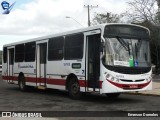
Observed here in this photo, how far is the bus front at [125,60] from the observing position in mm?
15523

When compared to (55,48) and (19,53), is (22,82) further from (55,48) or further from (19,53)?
(55,48)

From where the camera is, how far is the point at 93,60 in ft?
53.7

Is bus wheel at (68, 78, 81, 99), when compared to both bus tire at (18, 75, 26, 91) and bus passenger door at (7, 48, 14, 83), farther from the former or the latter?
bus passenger door at (7, 48, 14, 83)

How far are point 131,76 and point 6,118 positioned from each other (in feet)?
19.9

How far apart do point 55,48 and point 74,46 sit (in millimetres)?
2091

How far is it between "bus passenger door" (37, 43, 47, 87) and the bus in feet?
2.69

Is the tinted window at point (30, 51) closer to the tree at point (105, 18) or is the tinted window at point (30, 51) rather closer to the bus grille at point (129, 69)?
the bus grille at point (129, 69)

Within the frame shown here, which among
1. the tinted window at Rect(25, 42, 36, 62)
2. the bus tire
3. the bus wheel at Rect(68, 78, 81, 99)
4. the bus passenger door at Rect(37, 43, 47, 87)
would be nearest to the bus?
the bus wheel at Rect(68, 78, 81, 99)

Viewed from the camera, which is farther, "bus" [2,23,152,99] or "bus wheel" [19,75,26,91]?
"bus wheel" [19,75,26,91]

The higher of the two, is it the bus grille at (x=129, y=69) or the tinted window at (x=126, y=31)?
the tinted window at (x=126, y=31)

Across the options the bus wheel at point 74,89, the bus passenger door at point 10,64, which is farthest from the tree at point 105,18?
the bus wheel at point 74,89

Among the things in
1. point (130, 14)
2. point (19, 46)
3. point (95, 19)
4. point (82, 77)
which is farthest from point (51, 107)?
point (95, 19)

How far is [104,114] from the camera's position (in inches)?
499

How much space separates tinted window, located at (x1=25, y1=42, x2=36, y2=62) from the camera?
22.4 m
